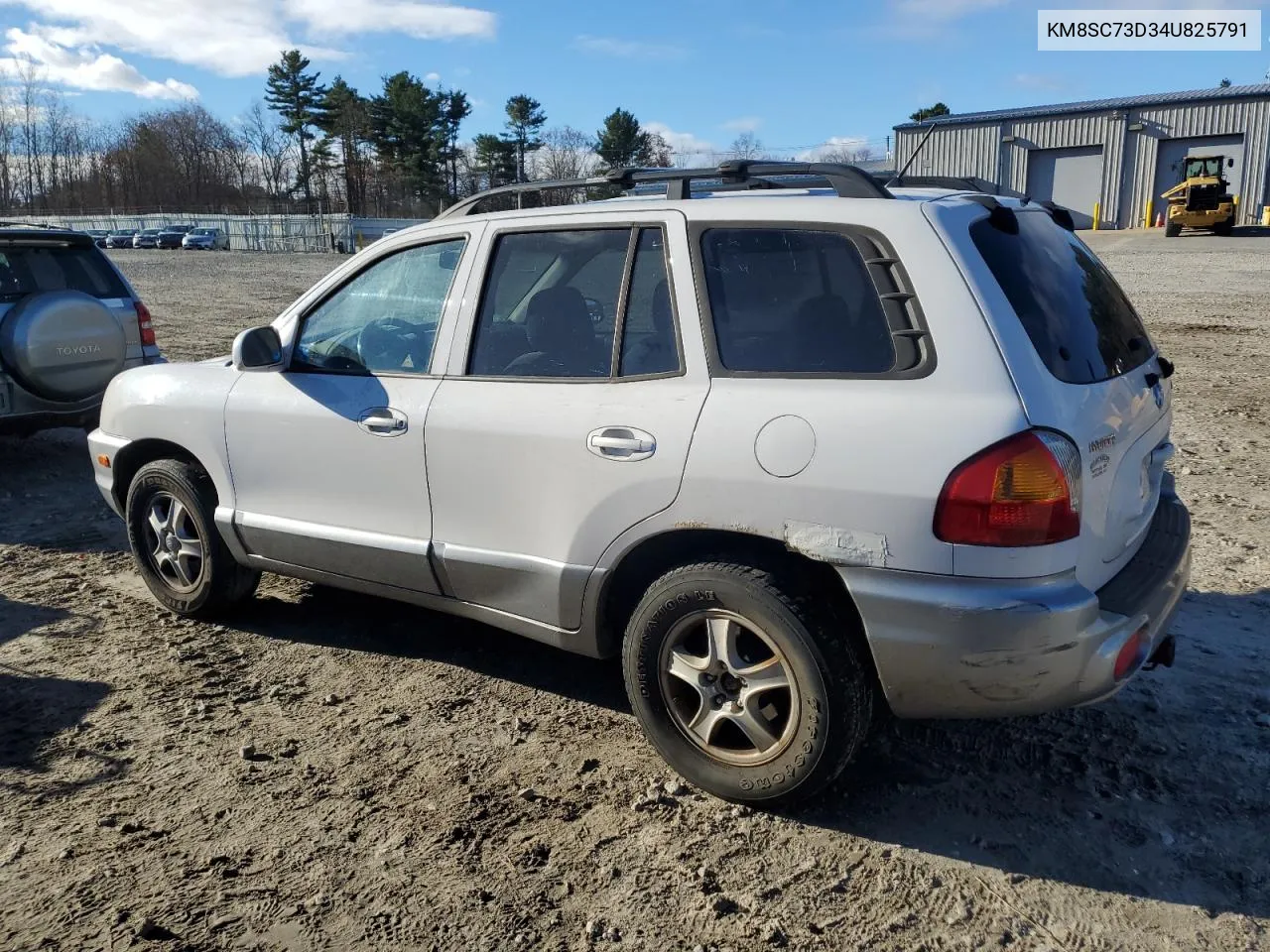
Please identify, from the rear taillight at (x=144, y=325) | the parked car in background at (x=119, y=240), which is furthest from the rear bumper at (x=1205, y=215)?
the parked car in background at (x=119, y=240)

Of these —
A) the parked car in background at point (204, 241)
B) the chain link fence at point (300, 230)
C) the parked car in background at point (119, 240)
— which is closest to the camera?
the chain link fence at point (300, 230)

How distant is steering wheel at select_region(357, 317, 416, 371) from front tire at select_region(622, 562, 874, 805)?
1.49 meters

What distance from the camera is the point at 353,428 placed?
397cm

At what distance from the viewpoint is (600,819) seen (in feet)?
10.6

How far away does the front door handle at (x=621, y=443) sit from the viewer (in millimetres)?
3213

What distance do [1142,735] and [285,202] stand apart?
92.3 m

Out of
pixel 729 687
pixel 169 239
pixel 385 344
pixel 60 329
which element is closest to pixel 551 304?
pixel 385 344

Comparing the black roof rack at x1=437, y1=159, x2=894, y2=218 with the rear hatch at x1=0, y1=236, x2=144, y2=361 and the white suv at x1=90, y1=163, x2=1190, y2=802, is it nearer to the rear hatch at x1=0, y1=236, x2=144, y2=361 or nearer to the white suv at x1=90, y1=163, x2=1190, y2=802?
the white suv at x1=90, y1=163, x2=1190, y2=802

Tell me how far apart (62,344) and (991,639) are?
6548 millimetres

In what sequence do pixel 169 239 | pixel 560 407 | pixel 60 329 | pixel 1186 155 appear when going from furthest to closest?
1. pixel 169 239
2. pixel 1186 155
3. pixel 60 329
4. pixel 560 407

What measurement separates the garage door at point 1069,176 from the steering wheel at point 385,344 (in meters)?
48.4

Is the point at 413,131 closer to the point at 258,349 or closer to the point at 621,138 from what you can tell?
the point at 621,138

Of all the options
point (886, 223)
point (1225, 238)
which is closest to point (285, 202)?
point (1225, 238)

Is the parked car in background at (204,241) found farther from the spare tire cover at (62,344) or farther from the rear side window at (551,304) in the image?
the rear side window at (551,304)
